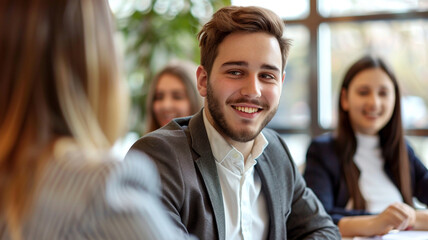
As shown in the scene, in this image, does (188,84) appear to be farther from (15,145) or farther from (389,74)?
(15,145)

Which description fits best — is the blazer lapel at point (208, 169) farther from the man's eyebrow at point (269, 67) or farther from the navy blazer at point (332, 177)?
the navy blazer at point (332, 177)

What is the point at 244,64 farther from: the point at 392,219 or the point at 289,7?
the point at 289,7

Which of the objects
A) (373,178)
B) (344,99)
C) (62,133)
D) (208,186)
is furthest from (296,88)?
(62,133)

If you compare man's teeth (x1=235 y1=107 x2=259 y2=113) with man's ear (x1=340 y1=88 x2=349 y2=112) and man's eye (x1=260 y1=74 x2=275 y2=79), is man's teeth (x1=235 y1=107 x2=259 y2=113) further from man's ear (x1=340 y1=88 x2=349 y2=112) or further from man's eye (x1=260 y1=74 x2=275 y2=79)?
man's ear (x1=340 y1=88 x2=349 y2=112)

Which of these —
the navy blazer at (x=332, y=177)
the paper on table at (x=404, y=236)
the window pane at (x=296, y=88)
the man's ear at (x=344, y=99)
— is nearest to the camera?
the paper on table at (x=404, y=236)

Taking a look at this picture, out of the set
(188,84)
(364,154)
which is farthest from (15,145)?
(188,84)

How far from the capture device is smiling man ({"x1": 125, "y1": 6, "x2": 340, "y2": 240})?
1.39m

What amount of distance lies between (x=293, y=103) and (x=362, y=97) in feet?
6.44

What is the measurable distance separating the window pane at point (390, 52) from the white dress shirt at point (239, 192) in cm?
267

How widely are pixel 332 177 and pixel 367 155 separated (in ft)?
0.82

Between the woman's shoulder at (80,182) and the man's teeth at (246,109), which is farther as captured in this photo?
the man's teeth at (246,109)

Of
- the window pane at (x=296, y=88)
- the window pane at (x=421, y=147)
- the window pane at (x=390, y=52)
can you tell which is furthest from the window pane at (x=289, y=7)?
the window pane at (x=421, y=147)

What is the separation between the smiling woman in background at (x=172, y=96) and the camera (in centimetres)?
291

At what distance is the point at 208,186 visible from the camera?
4.61ft
